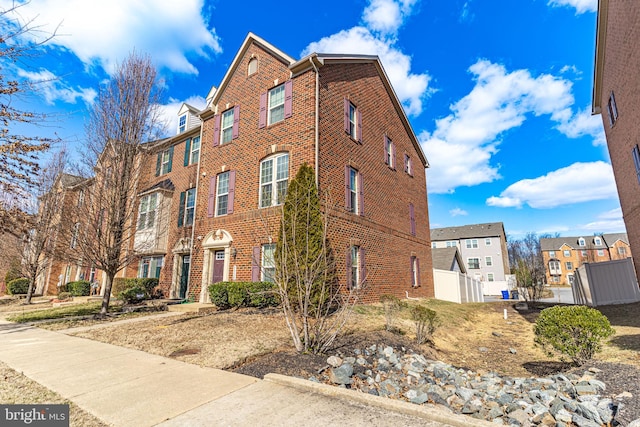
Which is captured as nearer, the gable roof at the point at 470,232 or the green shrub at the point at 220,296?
the green shrub at the point at 220,296

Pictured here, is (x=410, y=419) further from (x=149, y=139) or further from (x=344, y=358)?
(x=149, y=139)

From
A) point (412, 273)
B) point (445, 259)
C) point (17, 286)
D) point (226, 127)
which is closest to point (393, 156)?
point (412, 273)

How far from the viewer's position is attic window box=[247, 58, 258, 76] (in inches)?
576

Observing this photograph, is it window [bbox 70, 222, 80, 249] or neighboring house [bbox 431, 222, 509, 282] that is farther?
neighboring house [bbox 431, 222, 509, 282]

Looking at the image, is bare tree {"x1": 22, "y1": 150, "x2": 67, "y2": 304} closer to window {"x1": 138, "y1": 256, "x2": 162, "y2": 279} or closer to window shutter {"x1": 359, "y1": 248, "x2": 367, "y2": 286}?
window {"x1": 138, "y1": 256, "x2": 162, "y2": 279}

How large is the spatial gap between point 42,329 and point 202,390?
8.89m

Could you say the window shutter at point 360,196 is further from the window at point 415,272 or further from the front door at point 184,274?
the front door at point 184,274

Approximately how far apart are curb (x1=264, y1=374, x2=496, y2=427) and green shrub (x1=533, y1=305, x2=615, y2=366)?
404cm

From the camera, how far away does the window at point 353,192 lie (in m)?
12.8

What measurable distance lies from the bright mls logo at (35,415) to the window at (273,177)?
8847mm

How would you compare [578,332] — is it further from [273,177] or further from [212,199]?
[212,199]

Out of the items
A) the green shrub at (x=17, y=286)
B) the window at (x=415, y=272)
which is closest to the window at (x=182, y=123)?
the window at (x=415, y=272)

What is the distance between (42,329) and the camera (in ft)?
31.0

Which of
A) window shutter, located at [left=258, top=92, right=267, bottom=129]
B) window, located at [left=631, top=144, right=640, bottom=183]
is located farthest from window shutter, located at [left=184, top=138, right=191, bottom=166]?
window, located at [left=631, top=144, right=640, bottom=183]
